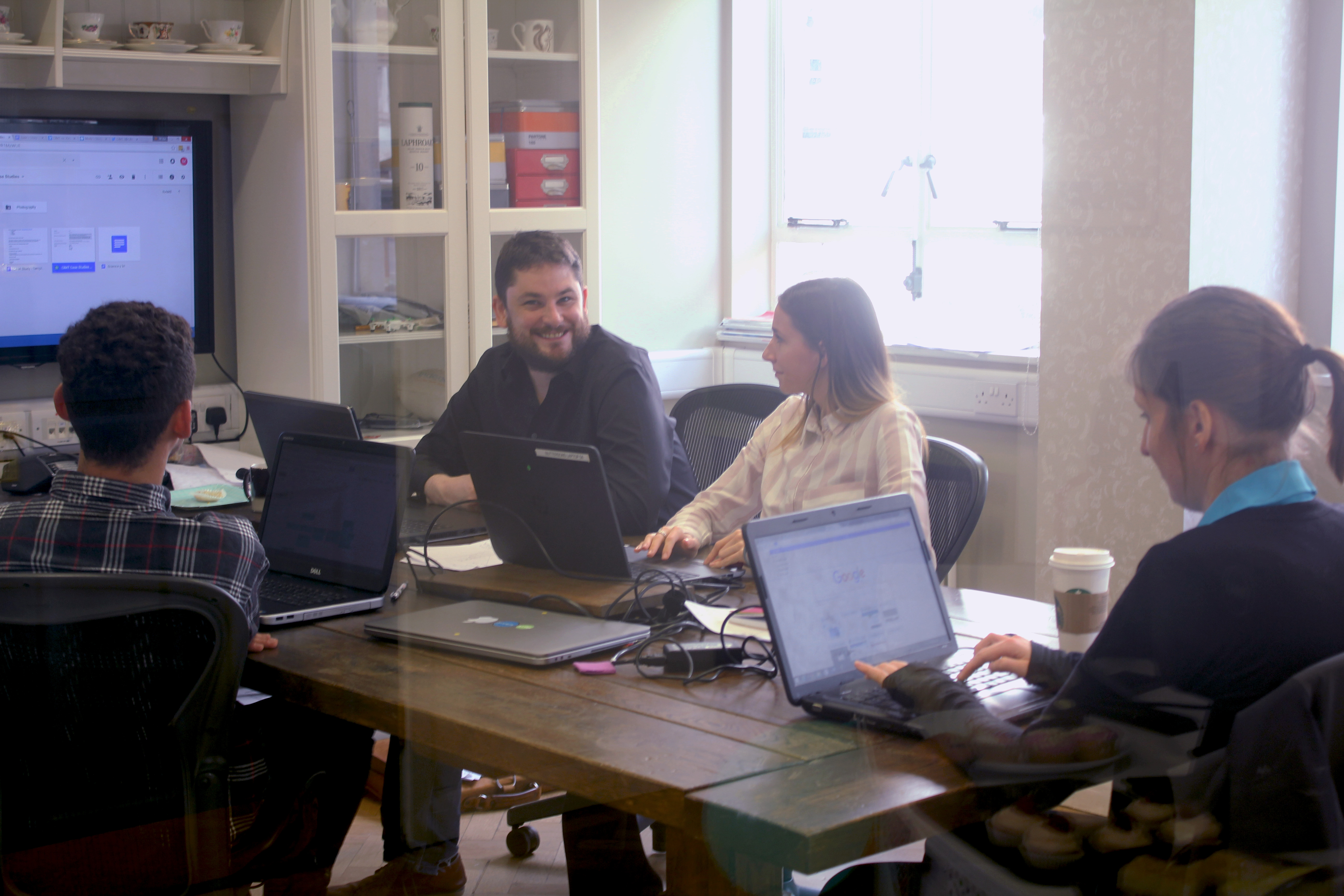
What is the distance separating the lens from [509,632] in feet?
4.60

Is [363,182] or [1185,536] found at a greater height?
[363,182]

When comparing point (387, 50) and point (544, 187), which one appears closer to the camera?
point (387, 50)

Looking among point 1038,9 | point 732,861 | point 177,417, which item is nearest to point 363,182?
point 177,417

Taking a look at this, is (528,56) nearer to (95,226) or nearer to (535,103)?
(535,103)

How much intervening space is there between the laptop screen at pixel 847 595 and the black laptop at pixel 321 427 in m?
0.74

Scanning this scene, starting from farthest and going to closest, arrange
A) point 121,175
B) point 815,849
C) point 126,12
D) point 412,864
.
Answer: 1. point 126,12
2. point 121,175
3. point 412,864
4. point 815,849

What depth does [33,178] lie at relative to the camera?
5.81 feet

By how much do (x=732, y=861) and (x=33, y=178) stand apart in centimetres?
142

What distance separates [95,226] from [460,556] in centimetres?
76

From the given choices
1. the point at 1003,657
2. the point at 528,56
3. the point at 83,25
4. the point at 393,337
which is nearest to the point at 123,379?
the point at 1003,657

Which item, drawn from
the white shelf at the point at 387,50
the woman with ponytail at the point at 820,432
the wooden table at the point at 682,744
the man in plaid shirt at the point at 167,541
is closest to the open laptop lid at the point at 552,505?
the wooden table at the point at 682,744

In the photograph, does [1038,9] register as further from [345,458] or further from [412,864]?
[412,864]

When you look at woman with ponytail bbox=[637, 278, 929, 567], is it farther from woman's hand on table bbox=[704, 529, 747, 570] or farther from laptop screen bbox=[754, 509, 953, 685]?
laptop screen bbox=[754, 509, 953, 685]

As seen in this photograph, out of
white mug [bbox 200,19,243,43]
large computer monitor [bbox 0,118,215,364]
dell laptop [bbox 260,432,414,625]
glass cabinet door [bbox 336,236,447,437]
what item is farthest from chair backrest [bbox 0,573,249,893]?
white mug [bbox 200,19,243,43]
